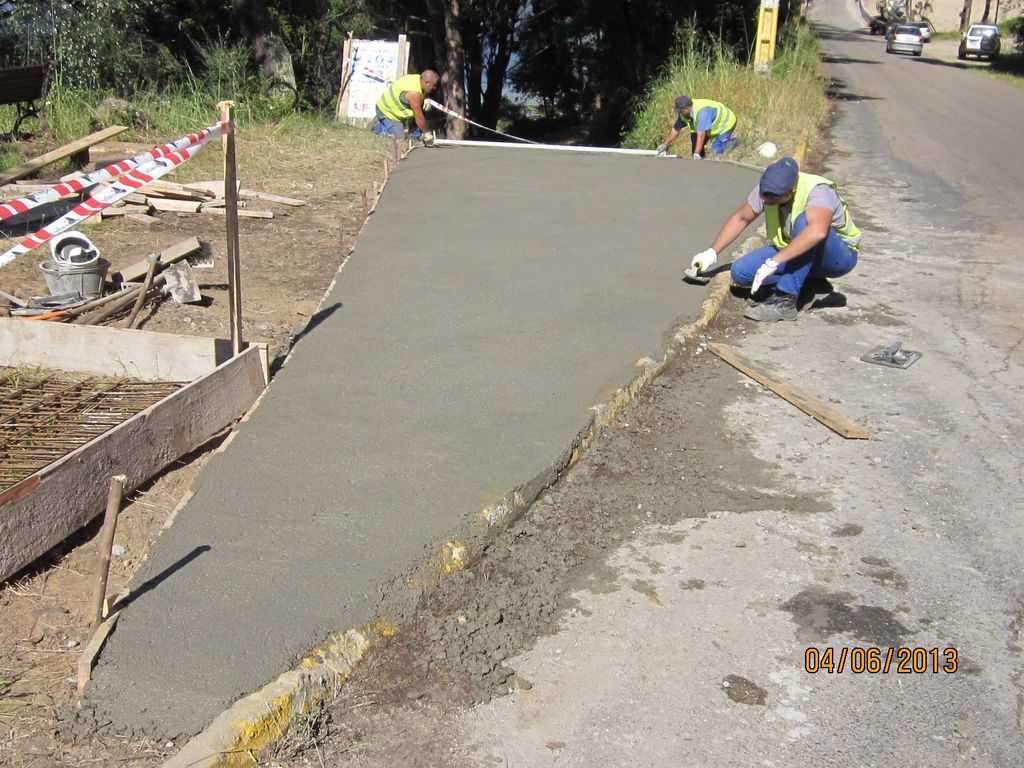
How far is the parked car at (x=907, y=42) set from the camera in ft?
139

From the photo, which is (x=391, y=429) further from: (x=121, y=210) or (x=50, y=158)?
(x=50, y=158)

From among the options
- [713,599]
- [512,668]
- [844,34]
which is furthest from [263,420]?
[844,34]

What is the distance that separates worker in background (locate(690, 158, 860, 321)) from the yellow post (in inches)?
392

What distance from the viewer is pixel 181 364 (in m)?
5.11

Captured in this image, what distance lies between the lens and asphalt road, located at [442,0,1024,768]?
9.19 feet

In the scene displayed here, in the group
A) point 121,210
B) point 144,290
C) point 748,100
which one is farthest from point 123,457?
point 748,100

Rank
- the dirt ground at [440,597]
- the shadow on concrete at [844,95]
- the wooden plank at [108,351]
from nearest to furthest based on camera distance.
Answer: the dirt ground at [440,597], the wooden plank at [108,351], the shadow on concrete at [844,95]

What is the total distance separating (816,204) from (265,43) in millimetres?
11961

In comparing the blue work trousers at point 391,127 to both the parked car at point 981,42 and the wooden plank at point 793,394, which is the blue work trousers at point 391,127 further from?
the parked car at point 981,42

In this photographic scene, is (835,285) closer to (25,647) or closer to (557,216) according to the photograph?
(557,216)

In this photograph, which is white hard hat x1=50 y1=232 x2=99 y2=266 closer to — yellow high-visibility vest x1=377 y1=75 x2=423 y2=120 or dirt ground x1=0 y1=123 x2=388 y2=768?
dirt ground x1=0 y1=123 x2=388 y2=768

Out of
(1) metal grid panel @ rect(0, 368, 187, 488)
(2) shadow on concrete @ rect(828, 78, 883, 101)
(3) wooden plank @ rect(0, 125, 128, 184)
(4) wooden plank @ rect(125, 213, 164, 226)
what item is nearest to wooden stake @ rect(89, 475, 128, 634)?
(1) metal grid panel @ rect(0, 368, 187, 488)
